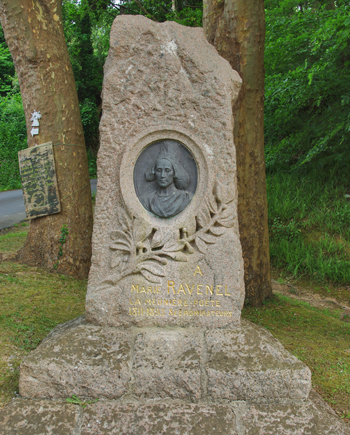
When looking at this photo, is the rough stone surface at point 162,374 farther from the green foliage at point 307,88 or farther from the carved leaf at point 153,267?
the green foliage at point 307,88

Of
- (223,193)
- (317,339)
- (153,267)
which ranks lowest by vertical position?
(317,339)

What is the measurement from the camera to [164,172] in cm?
295

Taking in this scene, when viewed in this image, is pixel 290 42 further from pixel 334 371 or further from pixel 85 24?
pixel 85 24

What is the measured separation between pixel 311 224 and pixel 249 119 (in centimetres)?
310

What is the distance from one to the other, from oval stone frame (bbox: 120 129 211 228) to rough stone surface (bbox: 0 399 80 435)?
134cm

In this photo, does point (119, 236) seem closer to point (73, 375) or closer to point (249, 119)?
point (73, 375)

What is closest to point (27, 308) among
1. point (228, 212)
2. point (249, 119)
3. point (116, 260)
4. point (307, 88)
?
point (116, 260)

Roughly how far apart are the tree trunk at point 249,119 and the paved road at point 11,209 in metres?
6.35

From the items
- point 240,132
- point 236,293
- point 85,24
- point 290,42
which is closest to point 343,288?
point 240,132

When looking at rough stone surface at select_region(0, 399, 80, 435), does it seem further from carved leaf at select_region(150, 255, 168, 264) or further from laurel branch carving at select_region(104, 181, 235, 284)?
carved leaf at select_region(150, 255, 168, 264)

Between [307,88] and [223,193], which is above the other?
[307,88]

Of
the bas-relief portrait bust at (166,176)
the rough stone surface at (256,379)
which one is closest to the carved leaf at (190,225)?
the bas-relief portrait bust at (166,176)

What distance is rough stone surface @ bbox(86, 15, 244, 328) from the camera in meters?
2.91

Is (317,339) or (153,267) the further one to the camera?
(317,339)
